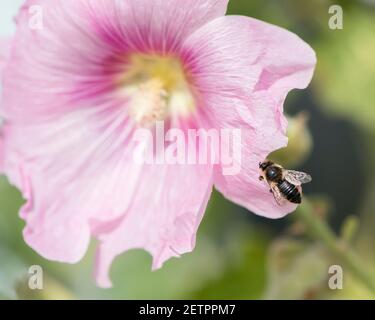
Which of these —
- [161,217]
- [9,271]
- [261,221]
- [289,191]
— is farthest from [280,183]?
[261,221]

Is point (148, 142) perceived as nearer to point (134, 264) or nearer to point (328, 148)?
point (134, 264)

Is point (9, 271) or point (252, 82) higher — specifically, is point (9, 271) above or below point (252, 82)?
below

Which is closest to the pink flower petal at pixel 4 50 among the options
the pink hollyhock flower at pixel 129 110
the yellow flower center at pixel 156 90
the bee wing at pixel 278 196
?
the pink hollyhock flower at pixel 129 110

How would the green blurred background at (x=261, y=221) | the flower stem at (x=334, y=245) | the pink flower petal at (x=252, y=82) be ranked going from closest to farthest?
the pink flower petal at (x=252, y=82), the flower stem at (x=334, y=245), the green blurred background at (x=261, y=221)

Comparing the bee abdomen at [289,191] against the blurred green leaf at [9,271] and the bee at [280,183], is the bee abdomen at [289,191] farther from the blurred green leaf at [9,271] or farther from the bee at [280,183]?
A: the blurred green leaf at [9,271]

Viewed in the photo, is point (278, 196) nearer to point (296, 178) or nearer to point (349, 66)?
point (296, 178)

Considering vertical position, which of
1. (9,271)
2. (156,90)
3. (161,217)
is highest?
(156,90)
